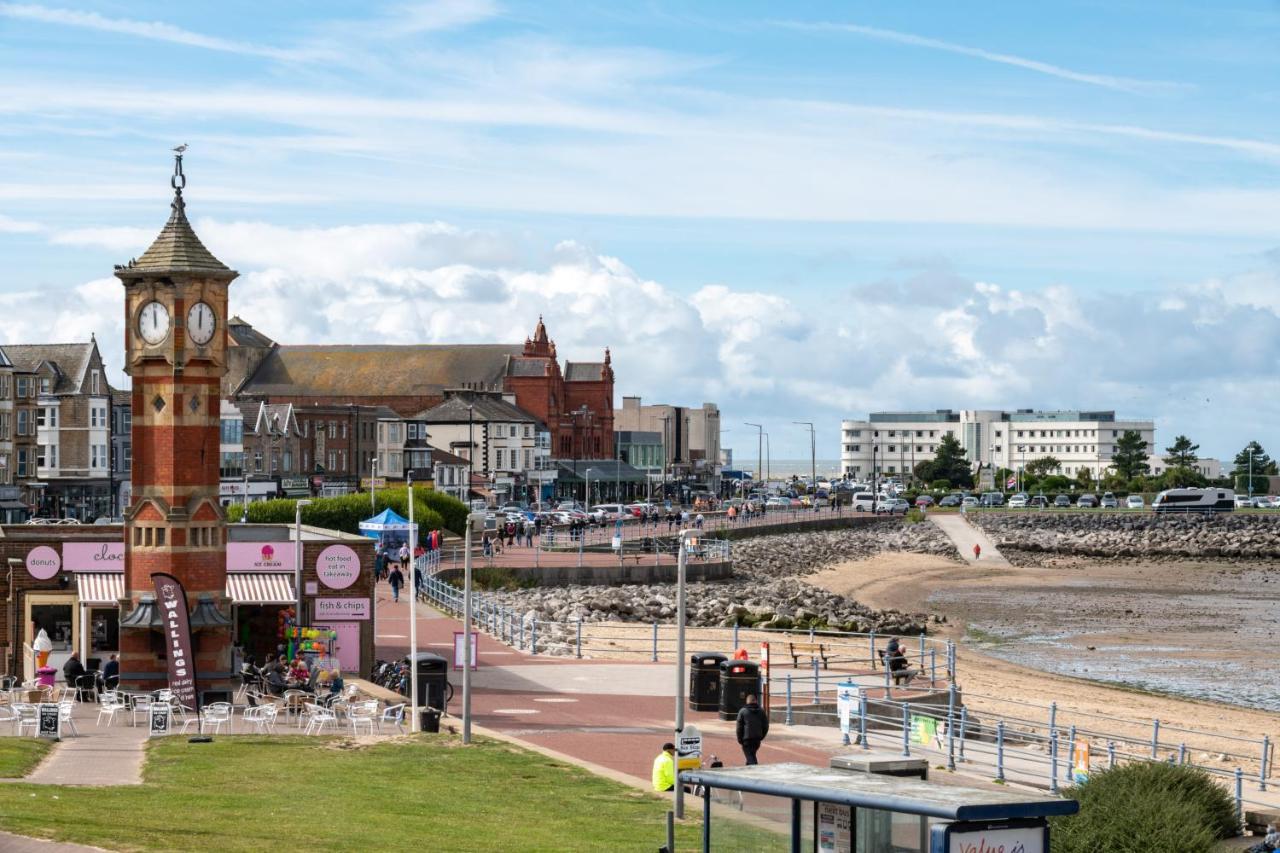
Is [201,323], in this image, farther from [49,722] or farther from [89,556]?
[49,722]

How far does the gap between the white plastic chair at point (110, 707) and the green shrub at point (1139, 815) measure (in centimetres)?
1709

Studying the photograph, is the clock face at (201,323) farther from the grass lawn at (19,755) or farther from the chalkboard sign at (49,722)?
the grass lawn at (19,755)

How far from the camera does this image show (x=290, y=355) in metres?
173

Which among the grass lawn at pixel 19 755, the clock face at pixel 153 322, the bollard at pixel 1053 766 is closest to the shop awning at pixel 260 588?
the clock face at pixel 153 322

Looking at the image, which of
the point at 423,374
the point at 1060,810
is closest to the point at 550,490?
the point at 423,374

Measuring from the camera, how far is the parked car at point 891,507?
15462 centimetres

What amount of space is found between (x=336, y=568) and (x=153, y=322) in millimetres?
7582

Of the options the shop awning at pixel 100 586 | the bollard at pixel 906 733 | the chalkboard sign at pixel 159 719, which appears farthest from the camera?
the shop awning at pixel 100 586

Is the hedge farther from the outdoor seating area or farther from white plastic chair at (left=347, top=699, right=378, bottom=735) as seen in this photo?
white plastic chair at (left=347, top=699, right=378, bottom=735)

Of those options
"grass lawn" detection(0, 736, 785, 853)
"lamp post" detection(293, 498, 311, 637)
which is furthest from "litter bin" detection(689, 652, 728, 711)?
"lamp post" detection(293, 498, 311, 637)

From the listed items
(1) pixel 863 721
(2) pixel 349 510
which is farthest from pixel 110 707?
(2) pixel 349 510

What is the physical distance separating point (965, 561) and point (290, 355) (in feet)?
250

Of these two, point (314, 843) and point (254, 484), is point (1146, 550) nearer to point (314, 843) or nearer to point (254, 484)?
point (254, 484)

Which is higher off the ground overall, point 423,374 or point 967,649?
point 423,374
